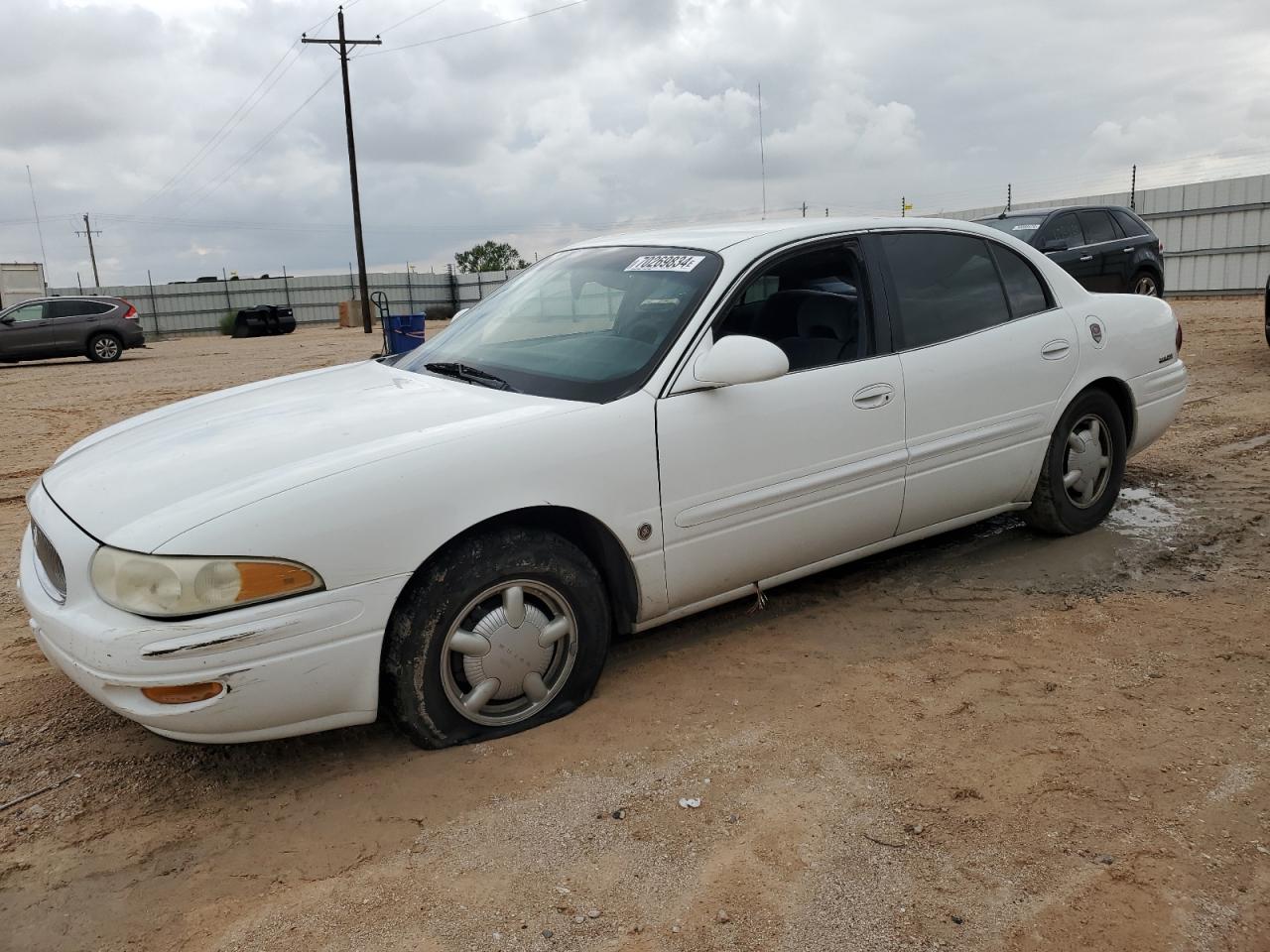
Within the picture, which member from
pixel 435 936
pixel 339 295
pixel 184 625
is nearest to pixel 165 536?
pixel 184 625

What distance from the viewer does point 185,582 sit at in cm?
253

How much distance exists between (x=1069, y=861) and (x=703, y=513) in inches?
58.0

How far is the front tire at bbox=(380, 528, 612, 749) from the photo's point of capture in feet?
9.34

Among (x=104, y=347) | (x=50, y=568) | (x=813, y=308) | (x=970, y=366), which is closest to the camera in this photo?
(x=50, y=568)

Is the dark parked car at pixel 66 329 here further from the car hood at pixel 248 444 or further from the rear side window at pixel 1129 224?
the car hood at pixel 248 444

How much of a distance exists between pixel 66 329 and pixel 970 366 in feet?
71.5

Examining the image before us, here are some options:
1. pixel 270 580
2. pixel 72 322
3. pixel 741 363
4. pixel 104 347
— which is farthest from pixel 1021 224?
pixel 72 322

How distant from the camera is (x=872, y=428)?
12.3ft

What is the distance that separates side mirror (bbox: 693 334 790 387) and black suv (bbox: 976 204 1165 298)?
9628 mm

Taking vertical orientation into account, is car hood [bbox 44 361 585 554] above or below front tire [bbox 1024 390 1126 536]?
above

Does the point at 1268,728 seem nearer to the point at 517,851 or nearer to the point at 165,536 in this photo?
the point at 517,851

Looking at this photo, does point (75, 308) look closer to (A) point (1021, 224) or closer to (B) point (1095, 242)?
(A) point (1021, 224)

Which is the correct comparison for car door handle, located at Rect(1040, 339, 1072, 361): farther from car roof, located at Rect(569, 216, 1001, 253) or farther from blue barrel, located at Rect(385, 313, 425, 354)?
blue barrel, located at Rect(385, 313, 425, 354)

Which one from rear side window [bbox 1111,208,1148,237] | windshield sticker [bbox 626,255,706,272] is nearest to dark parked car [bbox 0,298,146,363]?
rear side window [bbox 1111,208,1148,237]
